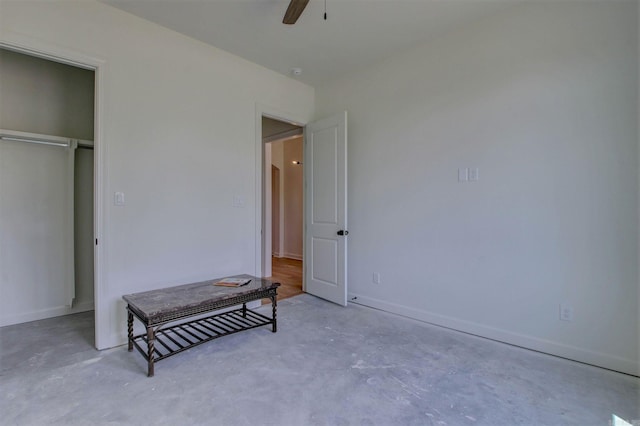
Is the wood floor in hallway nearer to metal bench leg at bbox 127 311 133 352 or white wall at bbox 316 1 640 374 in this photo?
white wall at bbox 316 1 640 374

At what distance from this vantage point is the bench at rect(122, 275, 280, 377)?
2170 millimetres

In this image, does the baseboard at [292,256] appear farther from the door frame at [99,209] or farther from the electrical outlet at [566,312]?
the electrical outlet at [566,312]

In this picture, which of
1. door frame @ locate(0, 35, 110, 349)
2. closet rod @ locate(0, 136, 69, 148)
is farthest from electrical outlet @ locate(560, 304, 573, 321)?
closet rod @ locate(0, 136, 69, 148)

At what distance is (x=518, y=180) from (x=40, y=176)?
460 cm

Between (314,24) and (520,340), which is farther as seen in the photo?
(314,24)

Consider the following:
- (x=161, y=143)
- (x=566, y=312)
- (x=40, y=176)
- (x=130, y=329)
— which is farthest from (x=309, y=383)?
(x=40, y=176)

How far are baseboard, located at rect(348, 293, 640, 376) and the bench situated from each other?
4.64 ft

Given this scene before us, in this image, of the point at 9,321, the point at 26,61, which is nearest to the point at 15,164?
the point at 26,61

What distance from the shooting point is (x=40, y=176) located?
10.3ft

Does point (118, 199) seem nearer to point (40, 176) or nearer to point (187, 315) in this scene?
point (187, 315)

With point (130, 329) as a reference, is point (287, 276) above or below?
below

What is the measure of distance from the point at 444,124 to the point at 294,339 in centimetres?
247

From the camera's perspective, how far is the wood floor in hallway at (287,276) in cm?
419

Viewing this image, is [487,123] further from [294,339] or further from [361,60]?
[294,339]
